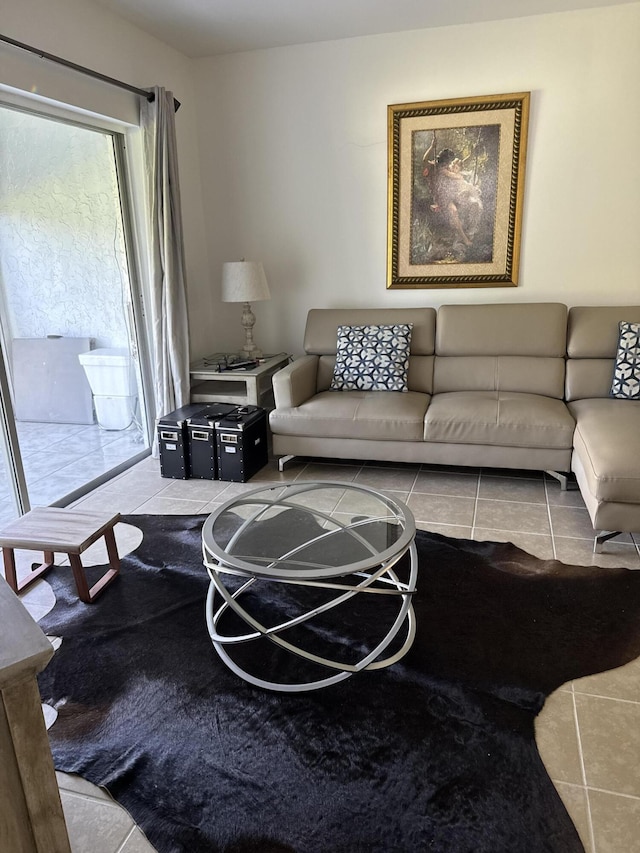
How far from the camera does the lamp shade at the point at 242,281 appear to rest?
12.8 feet

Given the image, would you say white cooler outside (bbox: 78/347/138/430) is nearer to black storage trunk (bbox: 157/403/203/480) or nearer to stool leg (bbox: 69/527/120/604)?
black storage trunk (bbox: 157/403/203/480)

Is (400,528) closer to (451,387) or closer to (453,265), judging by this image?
(451,387)

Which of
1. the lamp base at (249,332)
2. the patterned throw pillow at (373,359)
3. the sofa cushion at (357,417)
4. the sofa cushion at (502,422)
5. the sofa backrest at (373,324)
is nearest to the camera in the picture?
the sofa cushion at (502,422)

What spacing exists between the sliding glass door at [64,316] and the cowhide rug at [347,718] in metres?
0.97

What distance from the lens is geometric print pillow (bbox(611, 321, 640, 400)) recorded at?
3354 millimetres

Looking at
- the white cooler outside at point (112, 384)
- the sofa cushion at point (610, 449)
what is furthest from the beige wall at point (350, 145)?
the sofa cushion at point (610, 449)

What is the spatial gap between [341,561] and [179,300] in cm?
241

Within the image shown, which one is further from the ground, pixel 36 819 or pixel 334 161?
pixel 334 161


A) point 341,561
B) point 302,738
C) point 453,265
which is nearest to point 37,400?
point 341,561

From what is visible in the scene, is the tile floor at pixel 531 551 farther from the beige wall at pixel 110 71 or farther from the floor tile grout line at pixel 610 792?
the beige wall at pixel 110 71

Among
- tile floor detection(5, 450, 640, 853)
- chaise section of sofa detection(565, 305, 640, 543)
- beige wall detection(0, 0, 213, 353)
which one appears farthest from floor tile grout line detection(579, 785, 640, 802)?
beige wall detection(0, 0, 213, 353)

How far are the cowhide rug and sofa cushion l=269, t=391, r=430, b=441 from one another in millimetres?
1001

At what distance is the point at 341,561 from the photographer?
194 centimetres

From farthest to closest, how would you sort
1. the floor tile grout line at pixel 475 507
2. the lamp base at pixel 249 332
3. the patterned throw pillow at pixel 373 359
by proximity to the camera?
the lamp base at pixel 249 332
the patterned throw pillow at pixel 373 359
the floor tile grout line at pixel 475 507
